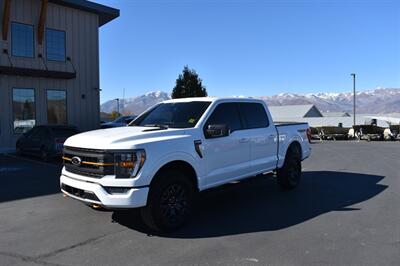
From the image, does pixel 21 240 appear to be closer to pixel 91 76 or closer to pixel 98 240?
pixel 98 240

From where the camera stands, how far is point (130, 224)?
6.61m

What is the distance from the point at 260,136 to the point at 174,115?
1.86 metres

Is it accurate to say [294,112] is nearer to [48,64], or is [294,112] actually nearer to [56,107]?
[56,107]

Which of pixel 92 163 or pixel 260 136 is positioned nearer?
pixel 92 163

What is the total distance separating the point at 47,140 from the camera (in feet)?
50.3

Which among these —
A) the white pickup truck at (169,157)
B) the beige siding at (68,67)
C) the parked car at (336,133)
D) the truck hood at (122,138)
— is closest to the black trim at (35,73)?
the beige siding at (68,67)

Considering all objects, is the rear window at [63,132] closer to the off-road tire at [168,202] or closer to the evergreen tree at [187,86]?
the off-road tire at [168,202]

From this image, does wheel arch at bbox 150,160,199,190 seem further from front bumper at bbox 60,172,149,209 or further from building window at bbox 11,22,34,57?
building window at bbox 11,22,34,57

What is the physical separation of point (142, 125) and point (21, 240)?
2.79m

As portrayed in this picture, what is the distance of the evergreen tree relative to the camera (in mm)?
31266

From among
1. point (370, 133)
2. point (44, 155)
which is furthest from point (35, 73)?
point (370, 133)

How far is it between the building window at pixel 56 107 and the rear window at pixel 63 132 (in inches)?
227

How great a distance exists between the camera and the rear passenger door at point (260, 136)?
795 centimetres

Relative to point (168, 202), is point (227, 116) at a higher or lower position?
higher
